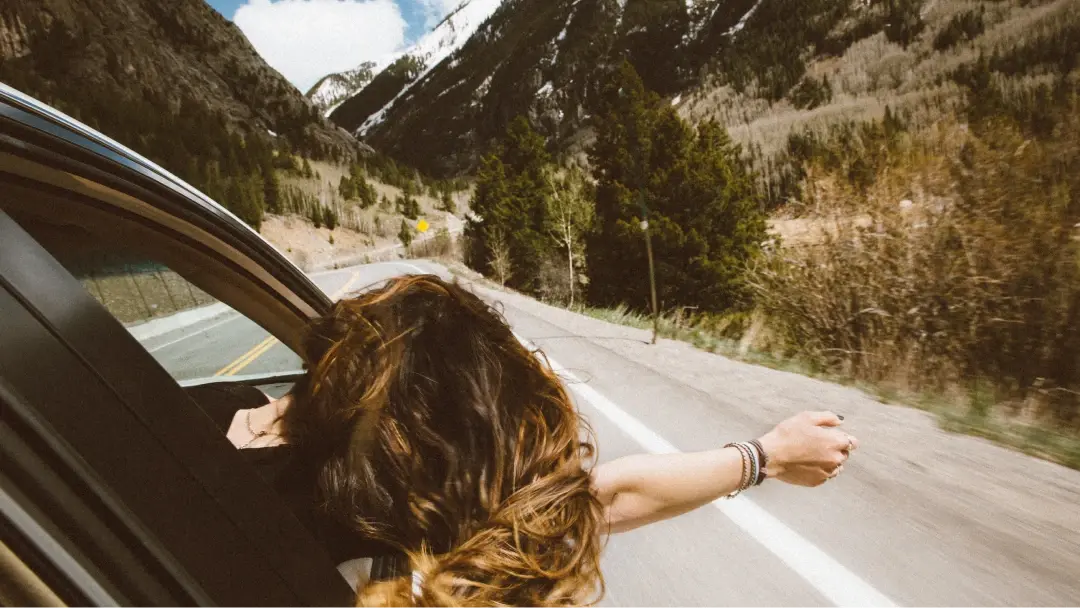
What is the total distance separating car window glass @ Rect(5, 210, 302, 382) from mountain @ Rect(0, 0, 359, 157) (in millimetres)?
79936

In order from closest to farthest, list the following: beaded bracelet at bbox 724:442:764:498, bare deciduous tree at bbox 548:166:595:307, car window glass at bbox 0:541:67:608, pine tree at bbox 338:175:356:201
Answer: car window glass at bbox 0:541:67:608 → beaded bracelet at bbox 724:442:764:498 → bare deciduous tree at bbox 548:166:595:307 → pine tree at bbox 338:175:356:201

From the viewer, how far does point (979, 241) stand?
4.73 metres

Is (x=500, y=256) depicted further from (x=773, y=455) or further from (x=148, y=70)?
(x=148, y=70)

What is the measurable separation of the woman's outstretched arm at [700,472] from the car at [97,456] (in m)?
0.65

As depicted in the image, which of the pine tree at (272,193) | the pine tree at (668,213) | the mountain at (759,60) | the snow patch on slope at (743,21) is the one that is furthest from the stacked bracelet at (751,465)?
the snow patch on slope at (743,21)

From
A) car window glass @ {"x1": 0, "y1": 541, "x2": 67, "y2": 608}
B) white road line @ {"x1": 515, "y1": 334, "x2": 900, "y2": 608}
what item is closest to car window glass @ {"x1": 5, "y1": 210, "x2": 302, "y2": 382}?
car window glass @ {"x1": 0, "y1": 541, "x2": 67, "y2": 608}

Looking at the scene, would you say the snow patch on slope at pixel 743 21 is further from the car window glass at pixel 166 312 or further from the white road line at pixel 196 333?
the white road line at pixel 196 333

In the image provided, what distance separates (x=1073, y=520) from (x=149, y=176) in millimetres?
3629

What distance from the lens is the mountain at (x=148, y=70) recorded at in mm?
81219

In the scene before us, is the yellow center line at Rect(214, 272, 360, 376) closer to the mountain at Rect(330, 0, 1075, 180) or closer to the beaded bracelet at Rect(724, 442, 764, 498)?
the beaded bracelet at Rect(724, 442, 764, 498)

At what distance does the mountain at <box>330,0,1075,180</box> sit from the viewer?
57812 mm

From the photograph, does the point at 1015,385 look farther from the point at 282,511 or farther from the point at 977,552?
the point at 282,511

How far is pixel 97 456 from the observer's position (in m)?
0.67

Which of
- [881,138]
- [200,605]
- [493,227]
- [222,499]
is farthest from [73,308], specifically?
[493,227]
